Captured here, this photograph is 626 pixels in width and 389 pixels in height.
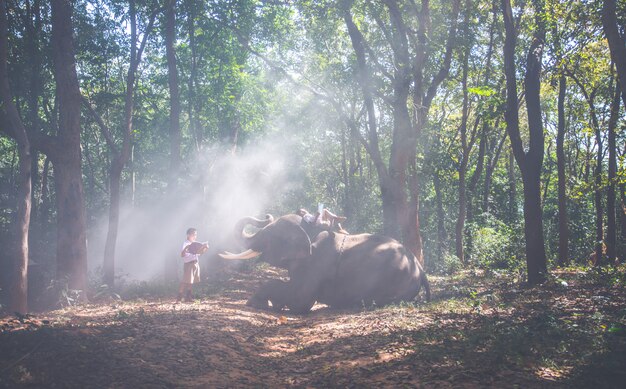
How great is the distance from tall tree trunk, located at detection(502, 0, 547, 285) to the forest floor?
10.9ft

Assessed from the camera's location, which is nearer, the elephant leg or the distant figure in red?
the elephant leg

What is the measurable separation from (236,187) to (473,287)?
18.2 m

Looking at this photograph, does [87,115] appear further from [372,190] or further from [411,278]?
[372,190]

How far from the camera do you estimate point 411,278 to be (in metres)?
12.8

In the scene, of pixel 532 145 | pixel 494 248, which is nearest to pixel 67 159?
pixel 532 145

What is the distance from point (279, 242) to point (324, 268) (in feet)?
4.42

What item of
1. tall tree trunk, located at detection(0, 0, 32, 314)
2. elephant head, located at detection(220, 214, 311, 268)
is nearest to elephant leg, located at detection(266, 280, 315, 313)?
elephant head, located at detection(220, 214, 311, 268)

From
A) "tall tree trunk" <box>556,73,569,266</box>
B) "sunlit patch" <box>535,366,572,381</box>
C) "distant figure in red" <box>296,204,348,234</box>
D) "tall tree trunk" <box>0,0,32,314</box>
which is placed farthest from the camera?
"tall tree trunk" <box>556,73,569,266</box>

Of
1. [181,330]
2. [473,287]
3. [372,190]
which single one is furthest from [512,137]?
[372,190]

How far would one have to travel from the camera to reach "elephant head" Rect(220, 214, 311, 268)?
11.9 meters

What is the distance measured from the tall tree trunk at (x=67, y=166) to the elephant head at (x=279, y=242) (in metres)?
4.86

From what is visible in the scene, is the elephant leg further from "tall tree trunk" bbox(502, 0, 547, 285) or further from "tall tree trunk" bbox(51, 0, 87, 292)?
"tall tree trunk" bbox(502, 0, 547, 285)

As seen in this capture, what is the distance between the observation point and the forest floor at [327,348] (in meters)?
5.85

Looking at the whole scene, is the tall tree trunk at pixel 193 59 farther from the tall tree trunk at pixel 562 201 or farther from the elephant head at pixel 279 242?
the tall tree trunk at pixel 562 201
